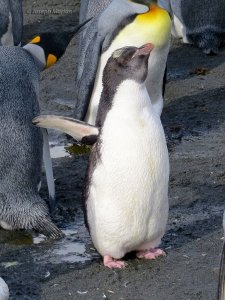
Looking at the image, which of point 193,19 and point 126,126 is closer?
point 126,126

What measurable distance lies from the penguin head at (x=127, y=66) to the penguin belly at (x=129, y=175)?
5cm

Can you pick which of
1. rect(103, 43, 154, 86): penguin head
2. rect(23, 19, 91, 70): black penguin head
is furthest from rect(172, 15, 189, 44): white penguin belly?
rect(103, 43, 154, 86): penguin head

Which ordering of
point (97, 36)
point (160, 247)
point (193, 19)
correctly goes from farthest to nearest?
point (193, 19) < point (97, 36) < point (160, 247)

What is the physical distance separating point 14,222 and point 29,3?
21.5 ft

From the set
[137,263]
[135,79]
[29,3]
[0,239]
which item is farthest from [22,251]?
[29,3]

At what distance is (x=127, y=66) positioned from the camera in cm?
550

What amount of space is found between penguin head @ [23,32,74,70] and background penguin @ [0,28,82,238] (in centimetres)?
35

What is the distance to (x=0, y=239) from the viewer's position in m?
6.03

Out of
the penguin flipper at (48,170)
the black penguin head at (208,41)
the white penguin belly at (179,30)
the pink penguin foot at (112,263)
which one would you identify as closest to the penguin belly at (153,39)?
the penguin flipper at (48,170)

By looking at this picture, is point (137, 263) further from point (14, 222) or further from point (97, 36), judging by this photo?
point (97, 36)

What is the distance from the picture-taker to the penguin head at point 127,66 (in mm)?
5477

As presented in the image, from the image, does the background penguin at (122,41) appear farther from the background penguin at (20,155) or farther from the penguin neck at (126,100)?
the penguin neck at (126,100)

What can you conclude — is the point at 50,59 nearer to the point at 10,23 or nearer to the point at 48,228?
the point at 48,228

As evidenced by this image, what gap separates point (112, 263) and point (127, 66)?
1.04 m
